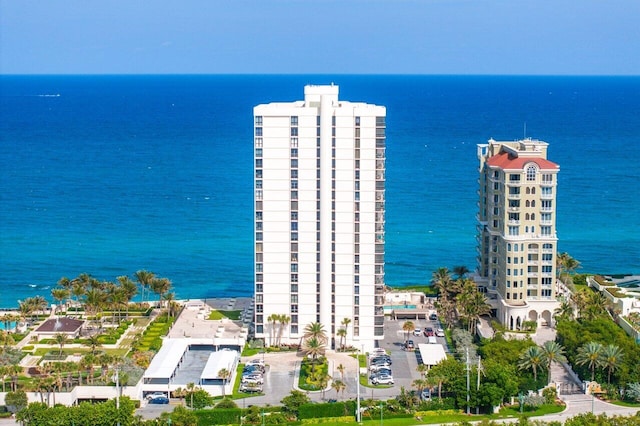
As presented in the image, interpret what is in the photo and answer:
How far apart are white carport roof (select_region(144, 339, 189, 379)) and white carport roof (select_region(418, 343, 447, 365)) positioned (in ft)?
66.3

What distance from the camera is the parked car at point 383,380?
79.1 meters

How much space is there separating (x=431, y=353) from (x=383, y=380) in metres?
6.69

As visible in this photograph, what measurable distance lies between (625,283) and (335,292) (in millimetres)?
36065

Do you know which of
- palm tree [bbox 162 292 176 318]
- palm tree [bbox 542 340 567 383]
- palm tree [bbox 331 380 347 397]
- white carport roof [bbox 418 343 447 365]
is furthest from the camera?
palm tree [bbox 162 292 176 318]

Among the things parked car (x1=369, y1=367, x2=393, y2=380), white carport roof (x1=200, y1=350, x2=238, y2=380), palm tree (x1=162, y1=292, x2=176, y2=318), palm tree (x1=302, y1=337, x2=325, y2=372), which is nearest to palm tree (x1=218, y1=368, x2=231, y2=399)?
white carport roof (x1=200, y1=350, x2=238, y2=380)

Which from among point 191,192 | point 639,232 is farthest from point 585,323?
point 191,192

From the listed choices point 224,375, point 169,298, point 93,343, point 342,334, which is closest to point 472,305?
point 342,334

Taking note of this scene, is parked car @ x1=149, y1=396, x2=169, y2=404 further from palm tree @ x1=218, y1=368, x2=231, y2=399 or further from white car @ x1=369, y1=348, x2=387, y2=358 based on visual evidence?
white car @ x1=369, y1=348, x2=387, y2=358

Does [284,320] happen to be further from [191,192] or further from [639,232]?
[191,192]

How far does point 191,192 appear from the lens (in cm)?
17288

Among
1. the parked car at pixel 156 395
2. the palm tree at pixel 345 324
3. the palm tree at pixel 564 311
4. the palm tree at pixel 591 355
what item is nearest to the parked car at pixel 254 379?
the parked car at pixel 156 395

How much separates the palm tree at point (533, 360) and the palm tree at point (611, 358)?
4613 mm

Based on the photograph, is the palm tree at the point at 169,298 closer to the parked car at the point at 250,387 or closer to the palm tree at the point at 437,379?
the parked car at the point at 250,387

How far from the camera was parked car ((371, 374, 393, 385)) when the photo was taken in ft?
259
